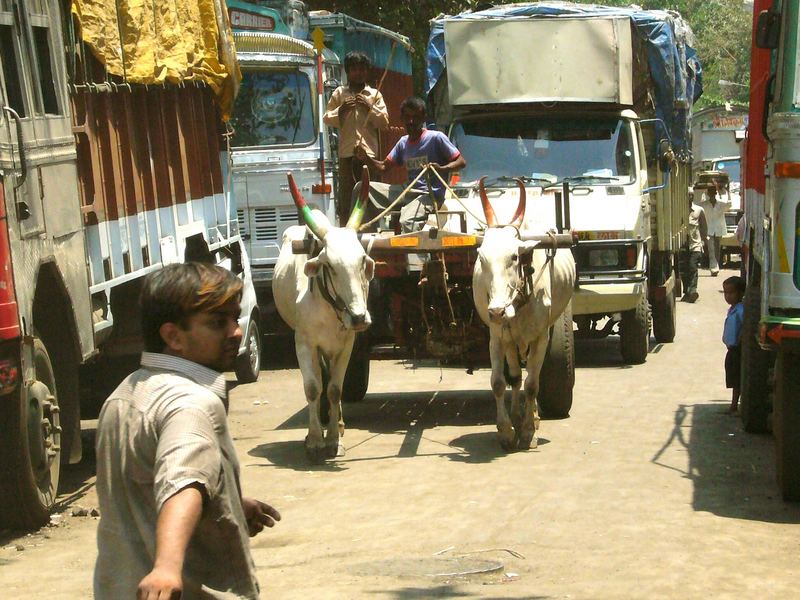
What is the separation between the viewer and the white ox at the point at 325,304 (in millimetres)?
9047

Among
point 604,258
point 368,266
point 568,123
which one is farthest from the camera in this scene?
Answer: point 568,123

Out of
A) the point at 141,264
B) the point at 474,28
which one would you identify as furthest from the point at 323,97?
the point at 141,264

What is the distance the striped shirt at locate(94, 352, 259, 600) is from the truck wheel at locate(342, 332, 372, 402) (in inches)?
305

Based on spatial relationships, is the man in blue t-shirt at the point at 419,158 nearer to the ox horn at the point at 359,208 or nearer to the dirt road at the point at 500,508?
the ox horn at the point at 359,208

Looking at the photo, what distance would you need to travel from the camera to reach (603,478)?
845cm

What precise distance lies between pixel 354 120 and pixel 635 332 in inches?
162

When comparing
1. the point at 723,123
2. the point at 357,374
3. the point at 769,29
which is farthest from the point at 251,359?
the point at 723,123

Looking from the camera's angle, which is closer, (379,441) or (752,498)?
(752,498)

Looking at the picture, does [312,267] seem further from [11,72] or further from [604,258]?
[604,258]

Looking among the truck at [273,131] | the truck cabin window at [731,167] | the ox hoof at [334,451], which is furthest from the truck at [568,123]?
the truck cabin window at [731,167]

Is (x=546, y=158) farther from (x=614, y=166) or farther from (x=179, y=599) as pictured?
(x=179, y=599)

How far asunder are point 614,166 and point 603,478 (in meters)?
5.80

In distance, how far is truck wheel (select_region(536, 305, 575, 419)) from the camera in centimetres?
1056

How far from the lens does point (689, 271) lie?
20.9 m
